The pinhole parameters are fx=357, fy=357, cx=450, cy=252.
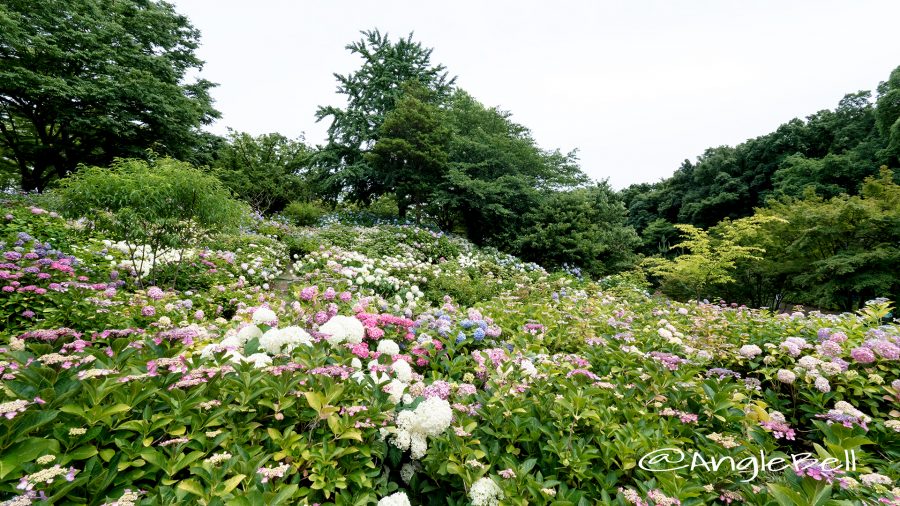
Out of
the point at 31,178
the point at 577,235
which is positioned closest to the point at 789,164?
the point at 577,235

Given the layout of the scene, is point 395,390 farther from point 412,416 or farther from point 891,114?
point 891,114

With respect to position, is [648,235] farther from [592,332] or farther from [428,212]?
[592,332]

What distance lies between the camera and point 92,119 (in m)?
12.0

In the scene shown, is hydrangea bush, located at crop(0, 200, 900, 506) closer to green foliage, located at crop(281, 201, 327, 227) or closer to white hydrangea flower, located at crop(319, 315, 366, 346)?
white hydrangea flower, located at crop(319, 315, 366, 346)

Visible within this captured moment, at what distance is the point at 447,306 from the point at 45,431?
9.17 ft

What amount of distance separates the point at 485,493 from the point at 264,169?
20295 millimetres

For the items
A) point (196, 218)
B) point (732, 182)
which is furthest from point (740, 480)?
point (732, 182)

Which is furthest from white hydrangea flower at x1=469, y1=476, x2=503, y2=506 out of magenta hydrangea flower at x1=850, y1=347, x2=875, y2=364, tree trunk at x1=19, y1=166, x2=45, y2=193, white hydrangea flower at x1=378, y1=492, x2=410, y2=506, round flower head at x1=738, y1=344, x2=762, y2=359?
tree trunk at x1=19, y1=166, x2=45, y2=193

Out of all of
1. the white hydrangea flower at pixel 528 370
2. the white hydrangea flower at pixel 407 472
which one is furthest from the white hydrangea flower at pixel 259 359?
the white hydrangea flower at pixel 528 370

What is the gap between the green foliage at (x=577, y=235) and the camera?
10734mm

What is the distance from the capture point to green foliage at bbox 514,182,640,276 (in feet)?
35.2

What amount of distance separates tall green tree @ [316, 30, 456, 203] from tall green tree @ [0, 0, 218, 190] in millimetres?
5843

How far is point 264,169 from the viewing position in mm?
18438

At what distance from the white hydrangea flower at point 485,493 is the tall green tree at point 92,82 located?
15.2 m
